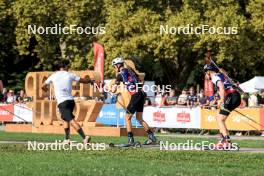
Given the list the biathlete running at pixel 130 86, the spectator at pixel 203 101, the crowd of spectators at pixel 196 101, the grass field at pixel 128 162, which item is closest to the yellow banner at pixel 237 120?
the crowd of spectators at pixel 196 101

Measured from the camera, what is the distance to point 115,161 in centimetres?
1471

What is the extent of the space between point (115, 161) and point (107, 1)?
3876 centimetres

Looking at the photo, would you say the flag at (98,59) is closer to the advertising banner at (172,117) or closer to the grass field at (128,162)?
the advertising banner at (172,117)

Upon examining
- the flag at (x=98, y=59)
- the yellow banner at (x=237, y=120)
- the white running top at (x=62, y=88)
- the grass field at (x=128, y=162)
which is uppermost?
the flag at (x=98, y=59)

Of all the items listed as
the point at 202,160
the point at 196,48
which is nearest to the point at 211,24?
the point at 196,48

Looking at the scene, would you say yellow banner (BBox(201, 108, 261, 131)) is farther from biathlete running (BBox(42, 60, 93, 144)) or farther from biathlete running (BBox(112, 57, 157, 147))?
biathlete running (BBox(42, 60, 93, 144))

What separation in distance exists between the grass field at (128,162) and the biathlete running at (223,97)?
1299 mm

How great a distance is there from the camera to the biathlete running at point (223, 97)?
18500mm

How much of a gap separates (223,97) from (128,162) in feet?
15.1

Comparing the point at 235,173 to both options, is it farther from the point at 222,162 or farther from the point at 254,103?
the point at 254,103

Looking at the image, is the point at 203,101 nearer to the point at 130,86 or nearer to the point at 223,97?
the point at 130,86

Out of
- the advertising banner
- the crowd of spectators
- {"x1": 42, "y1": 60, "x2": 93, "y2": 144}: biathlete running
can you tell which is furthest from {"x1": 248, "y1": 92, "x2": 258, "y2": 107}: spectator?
{"x1": 42, "y1": 60, "x2": 93, "y2": 144}: biathlete running

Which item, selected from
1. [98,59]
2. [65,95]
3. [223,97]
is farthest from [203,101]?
[223,97]

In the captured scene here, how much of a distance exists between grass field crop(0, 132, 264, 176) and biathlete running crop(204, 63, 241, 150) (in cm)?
130
